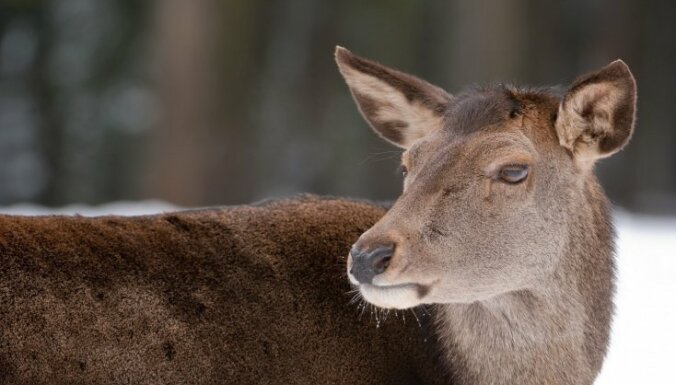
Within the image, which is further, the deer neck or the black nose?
the deer neck

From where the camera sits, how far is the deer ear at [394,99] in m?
6.94

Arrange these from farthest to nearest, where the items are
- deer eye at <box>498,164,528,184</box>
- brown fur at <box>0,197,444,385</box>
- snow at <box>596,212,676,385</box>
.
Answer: snow at <box>596,212,676,385</box> < deer eye at <box>498,164,528,184</box> < brown fur at <box>0,197,444,385</box>

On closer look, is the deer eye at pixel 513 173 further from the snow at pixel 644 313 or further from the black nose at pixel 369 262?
the snow at pixel 644 313

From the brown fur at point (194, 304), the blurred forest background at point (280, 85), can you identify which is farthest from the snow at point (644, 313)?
the blurred forest background at point (280, 85)

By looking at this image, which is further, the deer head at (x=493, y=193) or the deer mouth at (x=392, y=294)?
the deer head at (x=493, y=193)

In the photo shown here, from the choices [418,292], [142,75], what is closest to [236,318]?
[418,292]

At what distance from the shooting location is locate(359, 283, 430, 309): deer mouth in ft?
18.9

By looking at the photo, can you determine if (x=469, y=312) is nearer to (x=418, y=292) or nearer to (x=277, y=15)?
(x=418, y=292)

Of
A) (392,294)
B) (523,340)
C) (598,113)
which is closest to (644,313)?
(523,340)

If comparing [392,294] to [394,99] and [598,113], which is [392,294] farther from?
[394,99]

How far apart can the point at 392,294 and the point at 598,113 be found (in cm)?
144

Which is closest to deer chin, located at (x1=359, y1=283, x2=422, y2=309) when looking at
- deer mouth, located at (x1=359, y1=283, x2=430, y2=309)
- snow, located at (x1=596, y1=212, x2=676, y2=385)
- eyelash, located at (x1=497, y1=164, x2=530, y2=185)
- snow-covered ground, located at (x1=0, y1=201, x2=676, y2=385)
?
deer mouth, located at (x1=359, y1=283, x2=430, y2=309)

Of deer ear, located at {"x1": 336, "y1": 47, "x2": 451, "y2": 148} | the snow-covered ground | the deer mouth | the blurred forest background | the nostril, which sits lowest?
the blurred forest background

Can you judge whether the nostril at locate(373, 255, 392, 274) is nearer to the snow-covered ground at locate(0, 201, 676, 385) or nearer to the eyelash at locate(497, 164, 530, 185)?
the eyelash at locate(497, 164, 530, 185)
